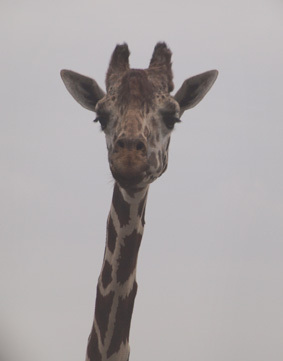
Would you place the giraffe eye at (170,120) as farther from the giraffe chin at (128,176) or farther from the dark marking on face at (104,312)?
Result: the dark marking on face at (104,312)

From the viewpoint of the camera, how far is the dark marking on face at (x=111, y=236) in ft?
14.7

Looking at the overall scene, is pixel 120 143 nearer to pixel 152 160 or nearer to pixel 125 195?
pixel 152 160

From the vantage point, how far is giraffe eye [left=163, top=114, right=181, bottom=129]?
14.4ft

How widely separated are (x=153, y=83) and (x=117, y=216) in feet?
2.77

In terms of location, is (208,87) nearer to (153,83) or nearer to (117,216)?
(153,83)

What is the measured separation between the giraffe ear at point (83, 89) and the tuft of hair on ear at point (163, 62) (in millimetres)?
397

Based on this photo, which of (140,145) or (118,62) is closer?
(140,145)

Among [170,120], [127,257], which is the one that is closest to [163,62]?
[170,120]

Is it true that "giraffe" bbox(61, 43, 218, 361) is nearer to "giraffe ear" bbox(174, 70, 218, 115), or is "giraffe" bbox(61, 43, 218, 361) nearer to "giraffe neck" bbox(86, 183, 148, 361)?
"giraffe neck" bbox(86, 183, 148, 361)

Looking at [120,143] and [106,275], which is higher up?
[120,143]

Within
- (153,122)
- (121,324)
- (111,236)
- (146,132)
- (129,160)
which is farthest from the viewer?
(111,236)

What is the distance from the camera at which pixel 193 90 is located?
15.7ft

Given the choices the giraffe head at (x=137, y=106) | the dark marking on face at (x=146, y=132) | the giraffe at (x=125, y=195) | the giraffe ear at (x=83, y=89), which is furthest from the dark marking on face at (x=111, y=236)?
the giraffe ear at (x=83, y=89)

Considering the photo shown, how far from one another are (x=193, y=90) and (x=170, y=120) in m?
0.45
